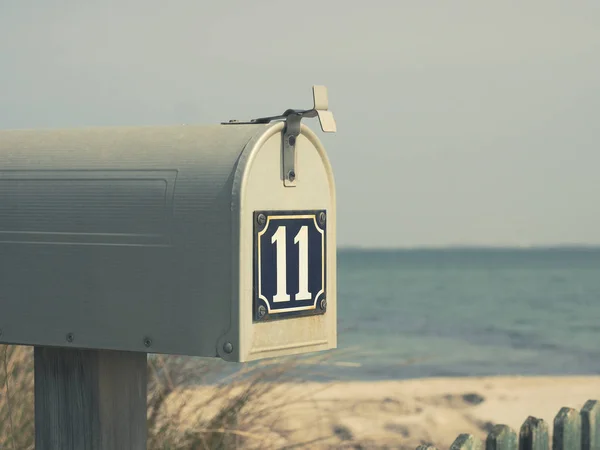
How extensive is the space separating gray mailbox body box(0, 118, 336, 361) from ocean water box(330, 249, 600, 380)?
81.2 inches

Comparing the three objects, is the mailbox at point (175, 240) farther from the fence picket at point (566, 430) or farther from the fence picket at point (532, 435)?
the fence picket at point (566, 430)

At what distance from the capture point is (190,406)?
196 inches

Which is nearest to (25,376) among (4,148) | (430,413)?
(4,148)

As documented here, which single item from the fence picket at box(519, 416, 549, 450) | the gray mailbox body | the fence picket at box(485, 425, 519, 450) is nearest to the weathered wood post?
the gray mailbox body

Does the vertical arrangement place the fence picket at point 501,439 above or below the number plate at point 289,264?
below

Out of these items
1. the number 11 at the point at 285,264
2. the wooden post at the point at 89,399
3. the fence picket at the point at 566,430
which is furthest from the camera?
the fence picket at the point at 566,430

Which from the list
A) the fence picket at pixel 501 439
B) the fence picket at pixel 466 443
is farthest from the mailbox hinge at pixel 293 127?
the fence picket at pixel 501 439

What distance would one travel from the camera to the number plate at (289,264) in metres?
2.62

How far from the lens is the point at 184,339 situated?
2.64 meters

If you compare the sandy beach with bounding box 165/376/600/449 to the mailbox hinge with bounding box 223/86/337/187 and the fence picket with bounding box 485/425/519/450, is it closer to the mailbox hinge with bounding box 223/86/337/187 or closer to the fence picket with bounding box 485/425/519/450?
the fence picket with bounding box 485/425/519/450

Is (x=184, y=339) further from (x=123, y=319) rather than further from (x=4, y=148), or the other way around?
(x=4, y=148)

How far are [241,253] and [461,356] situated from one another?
52.7 feet

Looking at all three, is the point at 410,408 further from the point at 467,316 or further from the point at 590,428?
the point at 467,316

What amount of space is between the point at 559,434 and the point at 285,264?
52.0 inches
